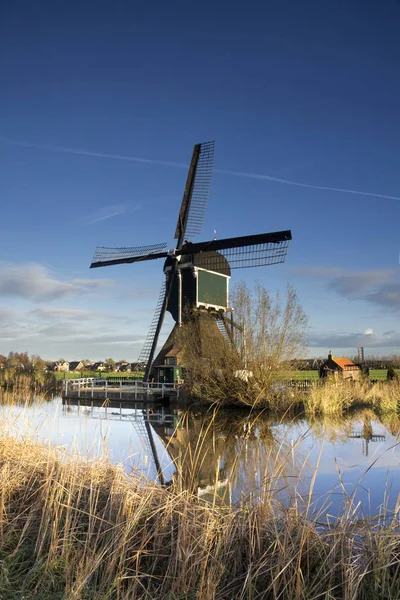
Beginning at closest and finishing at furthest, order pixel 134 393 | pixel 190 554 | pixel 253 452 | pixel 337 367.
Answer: pixel 190 554 < pixel 253 452 < pixel 134 393 < pixel 337 367

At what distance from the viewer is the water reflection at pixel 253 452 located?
4.25 metres

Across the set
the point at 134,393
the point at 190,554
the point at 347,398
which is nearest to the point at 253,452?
the point at 190,554

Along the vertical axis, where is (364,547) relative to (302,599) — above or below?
above

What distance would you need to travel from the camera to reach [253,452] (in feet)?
24.5

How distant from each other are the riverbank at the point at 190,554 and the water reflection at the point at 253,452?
0.21 m

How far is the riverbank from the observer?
294 centimetres

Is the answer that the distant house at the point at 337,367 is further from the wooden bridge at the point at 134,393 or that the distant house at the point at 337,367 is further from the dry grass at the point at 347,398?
the wooden bridge at the point at 134,393

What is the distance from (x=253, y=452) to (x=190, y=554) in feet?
14.9

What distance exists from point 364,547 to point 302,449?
6.71 m

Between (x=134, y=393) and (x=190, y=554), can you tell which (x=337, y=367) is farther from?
(x=190, y=554)

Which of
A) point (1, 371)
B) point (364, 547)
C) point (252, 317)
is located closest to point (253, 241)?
point (252, 317)

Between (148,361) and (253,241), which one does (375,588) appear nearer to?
(253,241)

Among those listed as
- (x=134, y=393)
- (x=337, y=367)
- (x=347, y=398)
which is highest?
(x=337, y=367)

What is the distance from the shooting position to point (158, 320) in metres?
24.6
